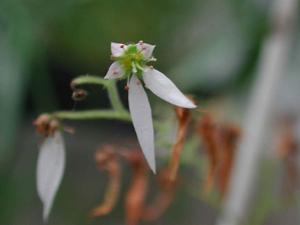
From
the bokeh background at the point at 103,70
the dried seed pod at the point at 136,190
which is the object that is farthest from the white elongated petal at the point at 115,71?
the bokeh background at the point at 103,70

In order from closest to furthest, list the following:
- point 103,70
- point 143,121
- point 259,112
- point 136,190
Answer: point 143,121 < point 136,190 < point 259,112 < point 103,70

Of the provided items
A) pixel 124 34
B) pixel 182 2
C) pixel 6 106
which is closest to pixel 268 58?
pixel 182 2

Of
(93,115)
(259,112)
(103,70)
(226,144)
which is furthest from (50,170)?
(103,70)

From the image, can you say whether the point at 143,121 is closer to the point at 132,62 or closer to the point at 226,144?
the point at 132,62

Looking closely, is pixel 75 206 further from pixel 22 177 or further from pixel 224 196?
pixel 224 196

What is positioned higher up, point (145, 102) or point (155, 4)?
point (155, 4)

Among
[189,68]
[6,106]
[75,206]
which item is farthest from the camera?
[75,206]

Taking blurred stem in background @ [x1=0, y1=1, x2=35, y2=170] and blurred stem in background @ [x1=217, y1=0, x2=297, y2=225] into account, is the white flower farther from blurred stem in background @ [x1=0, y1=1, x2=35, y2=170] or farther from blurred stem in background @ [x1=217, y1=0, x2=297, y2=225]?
blurred stem in background @ [x1=0, y1=1, x2=35, y2=170]
